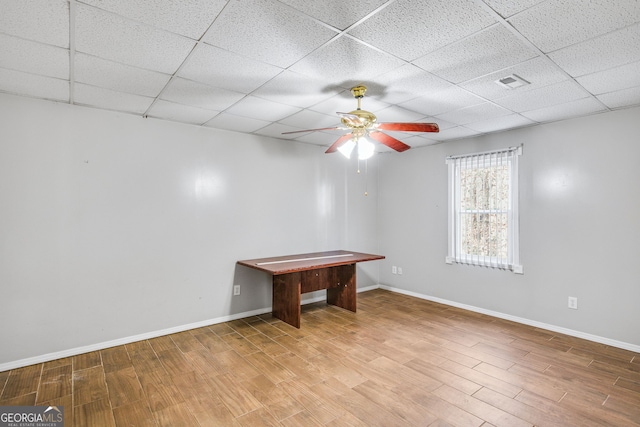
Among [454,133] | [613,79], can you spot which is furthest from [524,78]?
[454,133]

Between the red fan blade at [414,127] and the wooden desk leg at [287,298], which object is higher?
the red fan blade at [414,127]

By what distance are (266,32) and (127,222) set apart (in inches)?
102

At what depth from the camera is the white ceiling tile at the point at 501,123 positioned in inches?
142

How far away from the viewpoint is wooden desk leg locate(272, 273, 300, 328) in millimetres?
3854

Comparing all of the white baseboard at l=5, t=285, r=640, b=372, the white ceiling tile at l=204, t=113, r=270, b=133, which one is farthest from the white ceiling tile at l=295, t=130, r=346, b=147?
the white baseboard at l=5, t=285, r=640, b=372

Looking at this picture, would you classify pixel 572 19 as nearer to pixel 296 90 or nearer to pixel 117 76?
pixel 296 90

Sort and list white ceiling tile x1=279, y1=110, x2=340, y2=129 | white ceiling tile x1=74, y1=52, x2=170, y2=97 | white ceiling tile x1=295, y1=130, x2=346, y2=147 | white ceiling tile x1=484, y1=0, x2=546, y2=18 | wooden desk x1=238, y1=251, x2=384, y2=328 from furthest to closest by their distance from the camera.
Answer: white ceiling tile x1=295, y1=130, x2=346, y2=147 < wooden desk x1=238, y1=251, x2=384, y2=328 < white ceiling tile x1=279, y1=110, x2=340, y2=129 < white ceiling tile x1=74, y1=52, x2=170, y2=97 < white ceiling tile x1=484, y1=0, x2=546, y2=18

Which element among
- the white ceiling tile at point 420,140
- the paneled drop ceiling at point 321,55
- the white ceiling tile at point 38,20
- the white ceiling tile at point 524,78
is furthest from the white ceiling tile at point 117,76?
→ the white ceiling tile at point 420,140

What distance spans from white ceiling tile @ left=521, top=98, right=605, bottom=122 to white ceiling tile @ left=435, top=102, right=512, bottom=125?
1.00ft

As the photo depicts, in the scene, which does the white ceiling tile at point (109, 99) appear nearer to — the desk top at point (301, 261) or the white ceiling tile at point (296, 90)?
the white ceiling tile at point (296, 90)

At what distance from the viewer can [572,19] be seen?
1.77m

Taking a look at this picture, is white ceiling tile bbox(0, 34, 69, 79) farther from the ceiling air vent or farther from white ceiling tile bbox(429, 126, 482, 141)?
white ceiling tile bbox(429, 126, 482, 141)

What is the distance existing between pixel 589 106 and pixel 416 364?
9.96 ft

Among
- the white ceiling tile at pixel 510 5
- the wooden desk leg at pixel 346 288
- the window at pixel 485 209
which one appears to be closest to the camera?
the white ceiling tile at pixel 510 5
